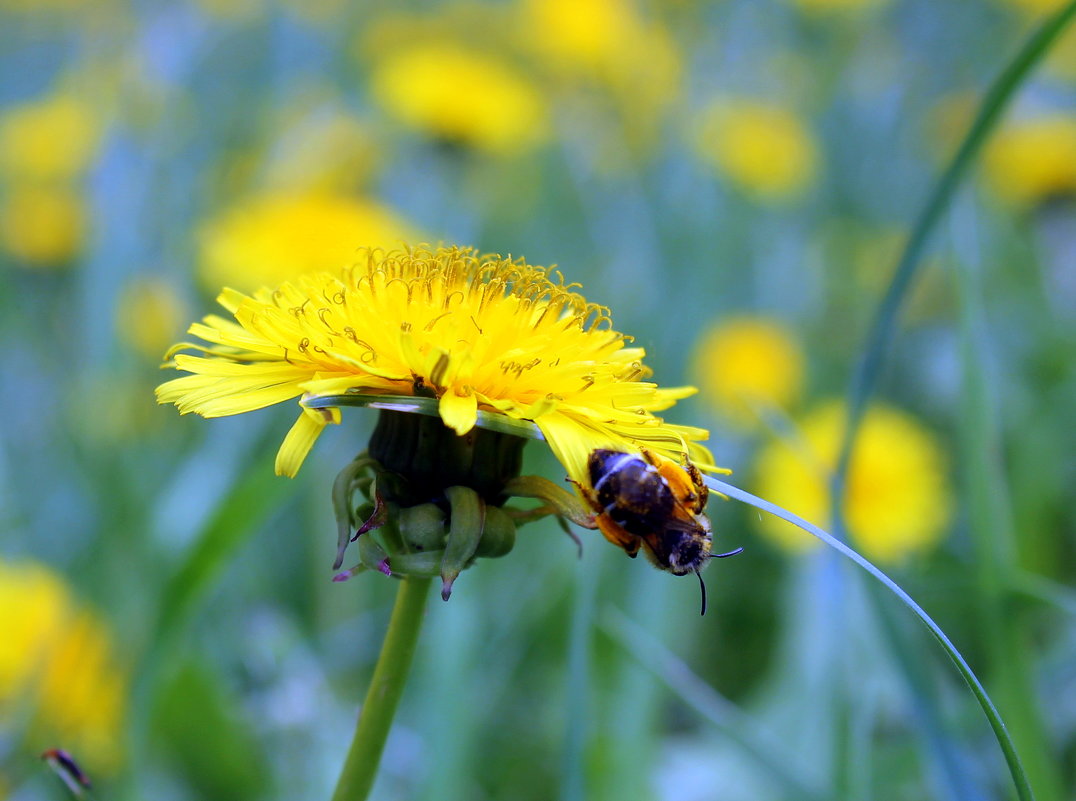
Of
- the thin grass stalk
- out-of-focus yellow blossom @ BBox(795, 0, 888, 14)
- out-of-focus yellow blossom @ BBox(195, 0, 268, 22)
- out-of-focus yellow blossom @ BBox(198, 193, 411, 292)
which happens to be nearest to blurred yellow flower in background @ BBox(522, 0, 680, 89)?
out-of-focus yellow blossom @ BBox(795, 0, 888, 14)

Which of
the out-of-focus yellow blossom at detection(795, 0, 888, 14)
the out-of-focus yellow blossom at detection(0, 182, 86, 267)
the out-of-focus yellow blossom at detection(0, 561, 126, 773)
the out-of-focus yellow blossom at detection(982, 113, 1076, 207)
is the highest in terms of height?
the out-of-focus yellow blossom at detection(795, 0, 888, 14)

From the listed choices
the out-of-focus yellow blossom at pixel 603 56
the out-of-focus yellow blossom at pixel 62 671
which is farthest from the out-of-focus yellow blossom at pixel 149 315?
the out-of-focus yellow blossom at pixel 603 56

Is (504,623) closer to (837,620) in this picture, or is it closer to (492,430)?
(837,620)

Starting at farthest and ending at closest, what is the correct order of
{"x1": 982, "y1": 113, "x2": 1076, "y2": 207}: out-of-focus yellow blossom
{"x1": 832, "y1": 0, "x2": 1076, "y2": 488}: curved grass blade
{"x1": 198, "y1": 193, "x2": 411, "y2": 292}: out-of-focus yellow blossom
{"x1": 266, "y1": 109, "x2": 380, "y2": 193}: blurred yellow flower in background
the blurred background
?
{"x1": 982, "y1": 113, "x2": 1076, "y2": 207}: out-of-focus yellow blossom
{"x1": 266, "y1": 109, "x2": 380, "y2": 193}: blurred yellow flower in background
{"x1": 198, "y1": 193, "x2": 411, "y2": 292}: out-of-focus yellow blossom
the blurred background
{"x1": 832, "y1": 0, "x2": 1076, "y2": 488}: curved grass blade

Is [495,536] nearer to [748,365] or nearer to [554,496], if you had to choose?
[554,496]

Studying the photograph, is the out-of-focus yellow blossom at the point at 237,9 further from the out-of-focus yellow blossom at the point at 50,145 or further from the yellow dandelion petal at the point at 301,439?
the yellow dandelion petal at the point at 301,439

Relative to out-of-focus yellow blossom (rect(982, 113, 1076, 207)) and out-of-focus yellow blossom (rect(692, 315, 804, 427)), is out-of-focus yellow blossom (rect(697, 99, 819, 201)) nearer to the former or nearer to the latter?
out-of-focus yellow blossom (rect(982, 113, 1076, 207))
